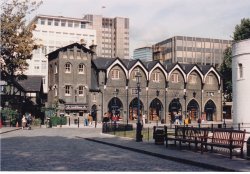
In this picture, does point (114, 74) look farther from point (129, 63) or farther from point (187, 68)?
point (187, 68)

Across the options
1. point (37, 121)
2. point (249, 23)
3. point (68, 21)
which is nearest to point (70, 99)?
point (37, 121)

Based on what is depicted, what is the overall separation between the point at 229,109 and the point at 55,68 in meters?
38.6

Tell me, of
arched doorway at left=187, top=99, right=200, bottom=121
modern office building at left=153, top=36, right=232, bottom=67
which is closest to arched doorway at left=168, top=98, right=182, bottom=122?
arched doorway at left=187, top=99, right=200, bottom=121

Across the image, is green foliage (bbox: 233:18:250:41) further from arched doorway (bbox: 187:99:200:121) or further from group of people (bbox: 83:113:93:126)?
group of people (bbox: 83:113:93:126)

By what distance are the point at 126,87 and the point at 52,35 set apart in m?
44.2

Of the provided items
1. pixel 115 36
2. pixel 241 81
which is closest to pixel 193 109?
pixel 241 81

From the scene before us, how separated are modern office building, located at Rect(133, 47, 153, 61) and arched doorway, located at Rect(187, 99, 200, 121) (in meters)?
35.2

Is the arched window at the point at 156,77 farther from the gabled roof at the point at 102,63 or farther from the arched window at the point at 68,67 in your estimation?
the arched window at the point at 68,67

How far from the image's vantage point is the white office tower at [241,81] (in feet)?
109

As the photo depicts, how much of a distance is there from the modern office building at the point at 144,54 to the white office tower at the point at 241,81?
68.3 meters

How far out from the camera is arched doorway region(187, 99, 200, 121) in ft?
226

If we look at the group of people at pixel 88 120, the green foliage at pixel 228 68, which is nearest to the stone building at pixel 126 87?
the group of people at pixel 88 120

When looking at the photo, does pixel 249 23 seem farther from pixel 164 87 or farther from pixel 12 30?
pixel 12 30

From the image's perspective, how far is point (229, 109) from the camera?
3310 inches
